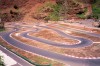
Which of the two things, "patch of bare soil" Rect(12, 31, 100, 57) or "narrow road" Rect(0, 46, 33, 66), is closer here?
"narrow road" Rect(0, 46, 33, 66)

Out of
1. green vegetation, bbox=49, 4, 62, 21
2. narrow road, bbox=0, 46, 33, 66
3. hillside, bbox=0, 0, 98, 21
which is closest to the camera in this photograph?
narrow road, bbox=0, 46, 33, 66

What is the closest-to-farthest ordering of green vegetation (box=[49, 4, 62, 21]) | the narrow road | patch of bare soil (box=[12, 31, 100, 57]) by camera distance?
the narrow road < patch of bare soil (box=[12, 31, 100, 57]) < green vegetation (box=[49, 4, 62, 21])

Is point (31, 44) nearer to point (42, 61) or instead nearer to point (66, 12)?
point (42, 61)

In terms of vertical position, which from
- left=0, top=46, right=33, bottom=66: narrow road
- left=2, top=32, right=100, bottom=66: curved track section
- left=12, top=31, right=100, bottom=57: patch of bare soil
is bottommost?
left=12, top=31, right=100, bottom=57: patch of bare soil

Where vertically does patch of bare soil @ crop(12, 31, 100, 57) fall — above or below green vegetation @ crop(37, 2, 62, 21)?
below

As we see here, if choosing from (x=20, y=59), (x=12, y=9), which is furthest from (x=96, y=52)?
(x=12, y=9)

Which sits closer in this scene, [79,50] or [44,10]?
[79,50]

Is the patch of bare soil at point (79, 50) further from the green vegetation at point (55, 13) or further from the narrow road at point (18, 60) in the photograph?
the green vegetation at point (55, 13)

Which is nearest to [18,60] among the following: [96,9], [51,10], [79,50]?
[79,50]

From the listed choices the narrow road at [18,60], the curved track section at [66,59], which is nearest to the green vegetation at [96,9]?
the curved track section at [66,59]

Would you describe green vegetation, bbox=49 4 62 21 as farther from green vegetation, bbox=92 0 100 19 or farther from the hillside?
green vegetation, bbox=92 0 100 19

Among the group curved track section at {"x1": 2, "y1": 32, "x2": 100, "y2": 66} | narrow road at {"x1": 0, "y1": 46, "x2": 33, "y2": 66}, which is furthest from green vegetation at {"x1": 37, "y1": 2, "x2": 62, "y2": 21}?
narrow road at {"x1": 0, "y1": 46, "x2": 33, "y2": 66}

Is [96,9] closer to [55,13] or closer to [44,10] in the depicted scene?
[55,13]

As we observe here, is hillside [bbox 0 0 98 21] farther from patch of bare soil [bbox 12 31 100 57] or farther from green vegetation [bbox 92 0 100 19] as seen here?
patch of bare soil [bbox 12 31 100 57]
